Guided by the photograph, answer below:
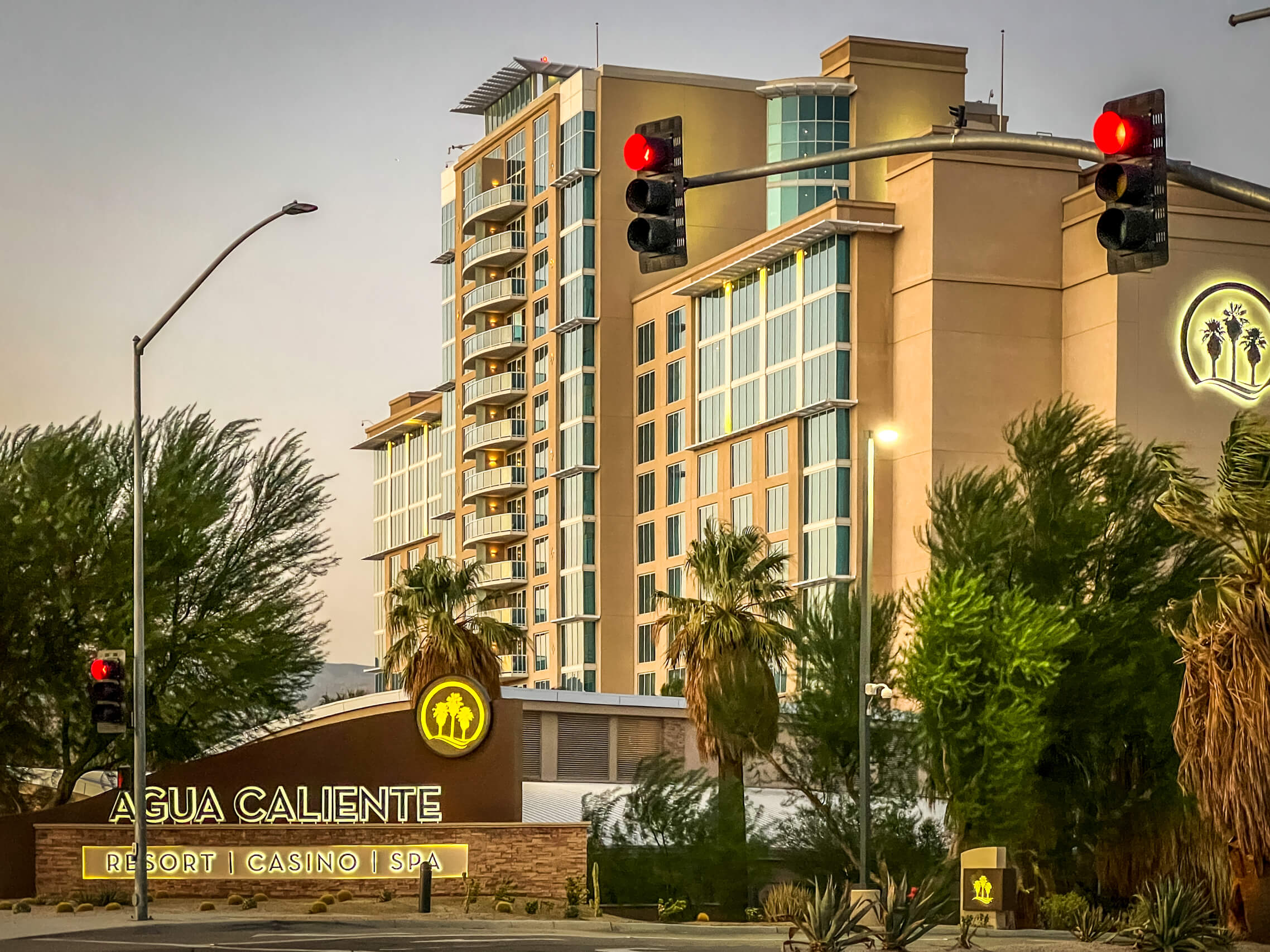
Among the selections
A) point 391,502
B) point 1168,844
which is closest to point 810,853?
point 1168,844

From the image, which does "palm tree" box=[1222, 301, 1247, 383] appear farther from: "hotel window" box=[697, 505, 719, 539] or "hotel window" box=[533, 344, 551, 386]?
"hotel window" box=[533, 344, 551, 386]

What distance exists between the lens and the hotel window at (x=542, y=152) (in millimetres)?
112938

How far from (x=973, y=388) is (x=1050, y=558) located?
40.9 metres

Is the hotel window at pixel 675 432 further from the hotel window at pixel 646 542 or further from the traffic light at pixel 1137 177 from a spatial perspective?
the traffic light at pixel 1137 177

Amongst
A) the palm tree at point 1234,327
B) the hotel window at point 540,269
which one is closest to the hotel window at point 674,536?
the hotel window at point 540,269

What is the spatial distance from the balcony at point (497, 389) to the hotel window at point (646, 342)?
1118 centimetres

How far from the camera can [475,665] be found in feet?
151

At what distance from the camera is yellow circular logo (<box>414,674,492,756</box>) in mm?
37625

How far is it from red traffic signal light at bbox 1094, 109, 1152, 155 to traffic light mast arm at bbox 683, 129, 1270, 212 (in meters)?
0.15

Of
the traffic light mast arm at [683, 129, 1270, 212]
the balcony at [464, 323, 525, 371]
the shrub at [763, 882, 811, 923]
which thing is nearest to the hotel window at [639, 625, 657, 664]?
the balcony at [464, 323, 525, 371]

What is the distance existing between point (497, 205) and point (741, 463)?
1175 inches

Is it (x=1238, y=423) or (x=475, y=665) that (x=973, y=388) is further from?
(x=1238, y=423)

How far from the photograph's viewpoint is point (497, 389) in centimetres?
11856

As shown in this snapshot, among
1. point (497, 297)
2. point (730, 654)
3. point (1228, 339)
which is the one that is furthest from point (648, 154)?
point (497, 297)
